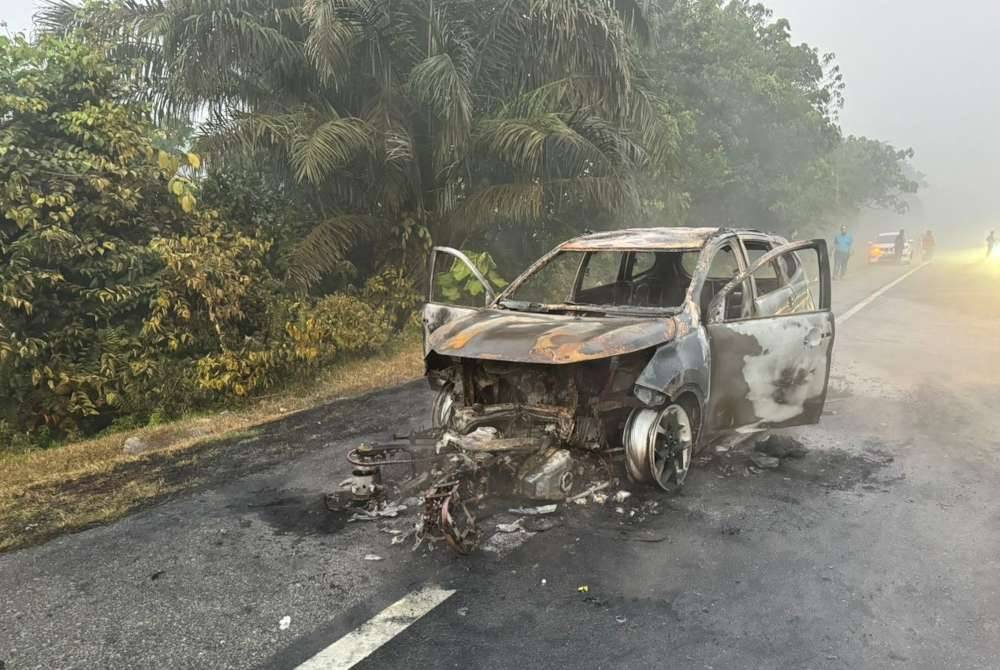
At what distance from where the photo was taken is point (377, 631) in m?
3.27

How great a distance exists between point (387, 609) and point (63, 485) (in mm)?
3542

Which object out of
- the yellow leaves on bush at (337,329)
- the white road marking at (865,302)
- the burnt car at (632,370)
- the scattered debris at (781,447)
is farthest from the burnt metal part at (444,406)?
the white road marking at (865,302)

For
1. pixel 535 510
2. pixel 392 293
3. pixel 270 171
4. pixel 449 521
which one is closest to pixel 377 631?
pixel 449 521

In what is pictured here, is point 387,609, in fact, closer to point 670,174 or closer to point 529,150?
point 529,150

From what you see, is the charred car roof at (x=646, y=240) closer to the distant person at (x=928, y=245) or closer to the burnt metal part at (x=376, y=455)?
the burnt metal part at (x=376, y=455)

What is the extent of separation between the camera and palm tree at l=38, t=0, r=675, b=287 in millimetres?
9312

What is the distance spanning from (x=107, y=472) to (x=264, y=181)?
6.06m

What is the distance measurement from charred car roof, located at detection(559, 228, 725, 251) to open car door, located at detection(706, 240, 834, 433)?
0.51 m

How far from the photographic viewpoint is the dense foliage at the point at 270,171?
24.9 feet

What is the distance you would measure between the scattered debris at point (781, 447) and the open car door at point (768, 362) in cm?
24

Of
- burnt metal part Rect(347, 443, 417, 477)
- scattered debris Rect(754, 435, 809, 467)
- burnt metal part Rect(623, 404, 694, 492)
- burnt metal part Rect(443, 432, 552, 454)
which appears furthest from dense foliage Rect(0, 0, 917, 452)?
scattered debris Rect(754, 435, 809, 467)

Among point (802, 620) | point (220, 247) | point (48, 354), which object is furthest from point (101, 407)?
point (802, 620)

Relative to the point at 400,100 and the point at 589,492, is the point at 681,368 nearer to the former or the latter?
the point at 589,492

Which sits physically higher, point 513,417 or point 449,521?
point 513,417
